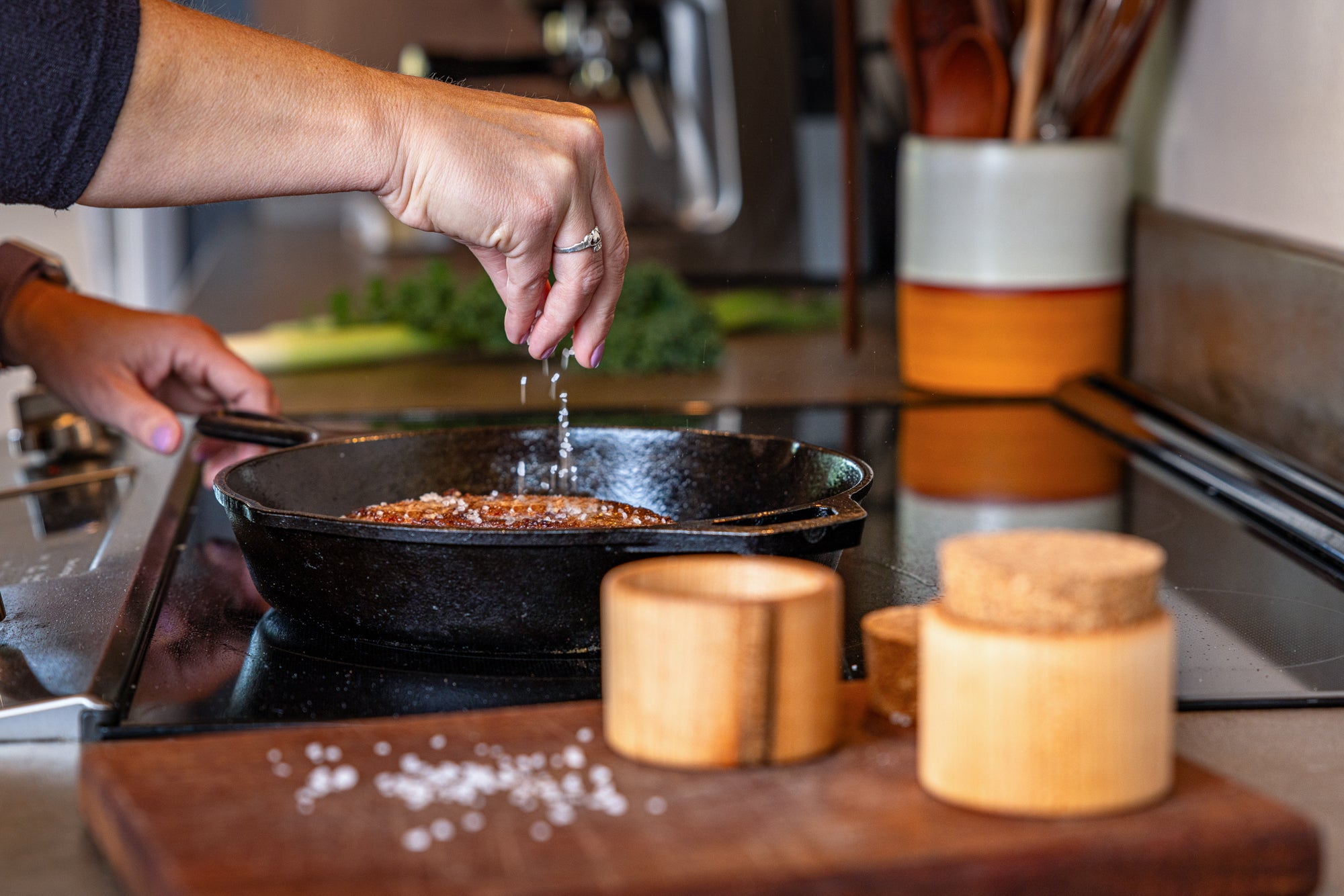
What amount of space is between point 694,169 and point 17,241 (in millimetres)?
1507

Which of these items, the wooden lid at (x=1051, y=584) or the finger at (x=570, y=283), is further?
the finger at (x=570, y=283)

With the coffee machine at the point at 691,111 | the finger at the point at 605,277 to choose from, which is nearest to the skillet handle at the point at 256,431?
the finger at the point at 605,277

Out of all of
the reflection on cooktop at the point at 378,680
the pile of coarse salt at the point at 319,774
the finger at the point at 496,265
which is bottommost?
the reflection on cooktop at the point at 378,680

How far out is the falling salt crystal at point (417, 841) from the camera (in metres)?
0.50

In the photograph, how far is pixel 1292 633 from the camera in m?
0.83

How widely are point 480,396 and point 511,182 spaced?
2.91 ft

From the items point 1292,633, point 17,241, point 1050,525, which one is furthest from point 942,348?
point 17,241

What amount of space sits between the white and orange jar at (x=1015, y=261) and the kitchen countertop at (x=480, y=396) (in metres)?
0.12

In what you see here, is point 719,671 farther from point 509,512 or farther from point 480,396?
point 480,396

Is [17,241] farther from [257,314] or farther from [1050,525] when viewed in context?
[1050,525]

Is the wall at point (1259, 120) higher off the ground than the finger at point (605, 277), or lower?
higher

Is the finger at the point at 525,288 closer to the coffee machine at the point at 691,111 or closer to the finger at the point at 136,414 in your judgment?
the finger at the point at 136,414

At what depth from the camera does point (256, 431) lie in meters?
1.12

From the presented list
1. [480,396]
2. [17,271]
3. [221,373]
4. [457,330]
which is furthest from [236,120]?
[457,330]
